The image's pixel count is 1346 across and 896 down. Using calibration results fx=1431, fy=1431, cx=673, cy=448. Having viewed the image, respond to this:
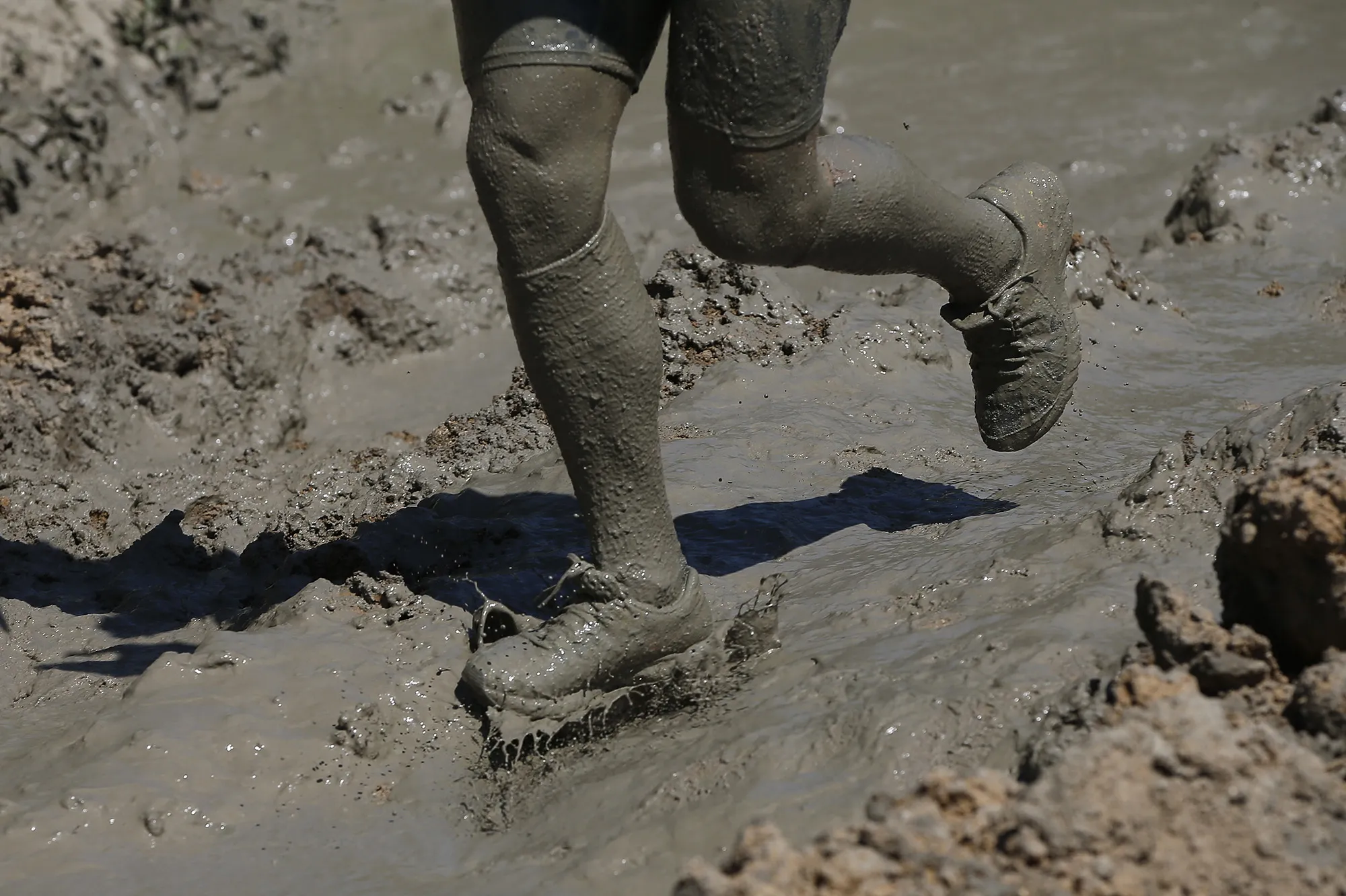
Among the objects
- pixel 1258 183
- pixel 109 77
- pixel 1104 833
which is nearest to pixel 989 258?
pixel 1104 833

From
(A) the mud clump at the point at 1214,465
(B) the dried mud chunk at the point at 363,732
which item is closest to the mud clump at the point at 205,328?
(B) the dried mud chunk at the point at 363,732

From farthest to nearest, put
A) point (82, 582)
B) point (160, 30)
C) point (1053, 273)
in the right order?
1. point (160, 30)
2. point (82, 582)
3. point (1053, 273)

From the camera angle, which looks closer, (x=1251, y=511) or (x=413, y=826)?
(x=1251, y=511)

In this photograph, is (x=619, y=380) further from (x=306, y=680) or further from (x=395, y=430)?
(x=395, y=430)

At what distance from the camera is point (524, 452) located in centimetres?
395

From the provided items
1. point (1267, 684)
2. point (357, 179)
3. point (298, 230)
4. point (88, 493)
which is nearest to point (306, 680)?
point (1267, 684)

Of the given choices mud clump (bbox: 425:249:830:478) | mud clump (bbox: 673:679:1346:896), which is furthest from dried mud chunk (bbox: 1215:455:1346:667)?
mud clump (bbox: 425:249:830:478)

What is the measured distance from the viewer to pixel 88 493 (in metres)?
4.05

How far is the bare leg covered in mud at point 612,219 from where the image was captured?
2209mm

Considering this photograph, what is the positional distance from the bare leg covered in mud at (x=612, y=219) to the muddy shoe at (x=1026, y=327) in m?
0.32

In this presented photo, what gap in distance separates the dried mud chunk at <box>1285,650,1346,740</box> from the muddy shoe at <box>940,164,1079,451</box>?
1305 mm

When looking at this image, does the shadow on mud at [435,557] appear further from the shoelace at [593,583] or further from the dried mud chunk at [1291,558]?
the dried mud chunk at [1291,558]

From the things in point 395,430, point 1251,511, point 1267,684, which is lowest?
point 395,430

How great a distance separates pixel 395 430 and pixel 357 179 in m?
1.76
